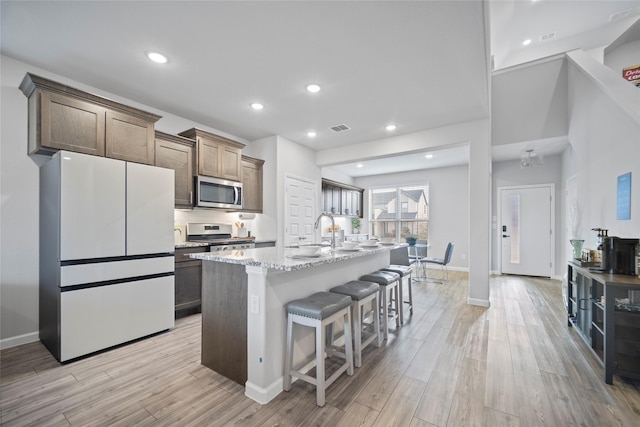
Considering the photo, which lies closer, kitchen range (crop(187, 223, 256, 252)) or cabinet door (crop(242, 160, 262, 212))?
kitchen range (crop(187, 223, 256, 252))

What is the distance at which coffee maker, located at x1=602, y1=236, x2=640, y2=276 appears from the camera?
2172mm

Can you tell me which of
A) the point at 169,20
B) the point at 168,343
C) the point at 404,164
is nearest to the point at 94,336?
the point at 168,343

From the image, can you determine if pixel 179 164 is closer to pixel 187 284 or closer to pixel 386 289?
pixel 187 284

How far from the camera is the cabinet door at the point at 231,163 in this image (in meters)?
4.06

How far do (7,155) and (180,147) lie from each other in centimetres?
156

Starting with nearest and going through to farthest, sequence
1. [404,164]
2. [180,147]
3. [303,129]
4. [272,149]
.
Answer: [180,147]
[303,129]
[272,149]
[404,164]

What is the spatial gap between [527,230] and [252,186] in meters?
6.04

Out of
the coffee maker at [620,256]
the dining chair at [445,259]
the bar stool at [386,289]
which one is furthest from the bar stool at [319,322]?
the dining chair at [445,259]

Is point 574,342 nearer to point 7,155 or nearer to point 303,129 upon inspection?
point 303,129

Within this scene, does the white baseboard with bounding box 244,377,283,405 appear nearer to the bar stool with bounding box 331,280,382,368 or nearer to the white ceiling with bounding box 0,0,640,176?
the bar stool with bounding box 331,280,382,368

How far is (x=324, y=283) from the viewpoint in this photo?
7.82ft

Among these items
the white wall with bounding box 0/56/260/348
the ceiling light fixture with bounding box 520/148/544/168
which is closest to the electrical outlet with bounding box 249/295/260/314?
the white wall with bounding box 0/56/260/348

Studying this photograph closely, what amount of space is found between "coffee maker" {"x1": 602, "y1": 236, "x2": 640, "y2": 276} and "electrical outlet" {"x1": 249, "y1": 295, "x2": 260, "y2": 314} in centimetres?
297

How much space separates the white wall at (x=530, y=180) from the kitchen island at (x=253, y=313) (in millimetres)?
5648
